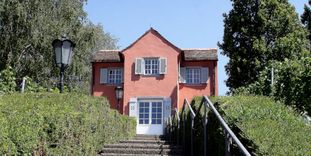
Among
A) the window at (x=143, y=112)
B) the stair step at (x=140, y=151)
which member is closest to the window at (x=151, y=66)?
the window at (x=143, y=112)

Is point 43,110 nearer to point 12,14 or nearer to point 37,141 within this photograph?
point 37,141

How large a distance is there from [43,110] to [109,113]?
13.8 ft

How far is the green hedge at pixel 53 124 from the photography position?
5.61 m

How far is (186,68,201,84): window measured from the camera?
25625 millimetres

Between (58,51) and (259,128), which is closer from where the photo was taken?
(259,128)

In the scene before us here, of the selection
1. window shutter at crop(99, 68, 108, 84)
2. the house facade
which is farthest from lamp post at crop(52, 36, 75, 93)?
window shutter at crop(99, 68, 108, 84)

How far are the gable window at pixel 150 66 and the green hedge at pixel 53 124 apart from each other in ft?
47.7

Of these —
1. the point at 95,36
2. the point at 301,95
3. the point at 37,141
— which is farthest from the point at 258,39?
the point at 37,141

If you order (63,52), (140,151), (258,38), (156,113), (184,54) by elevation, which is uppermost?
(258,38)

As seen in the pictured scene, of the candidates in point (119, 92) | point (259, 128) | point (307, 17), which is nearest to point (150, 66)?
point (119, 92)

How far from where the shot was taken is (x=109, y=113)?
36.2ft

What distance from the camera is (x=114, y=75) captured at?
26719 millimetres

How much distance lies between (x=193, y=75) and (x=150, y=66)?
8.83 ft

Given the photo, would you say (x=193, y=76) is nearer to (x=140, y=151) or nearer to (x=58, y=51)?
(x=140, y=151)
